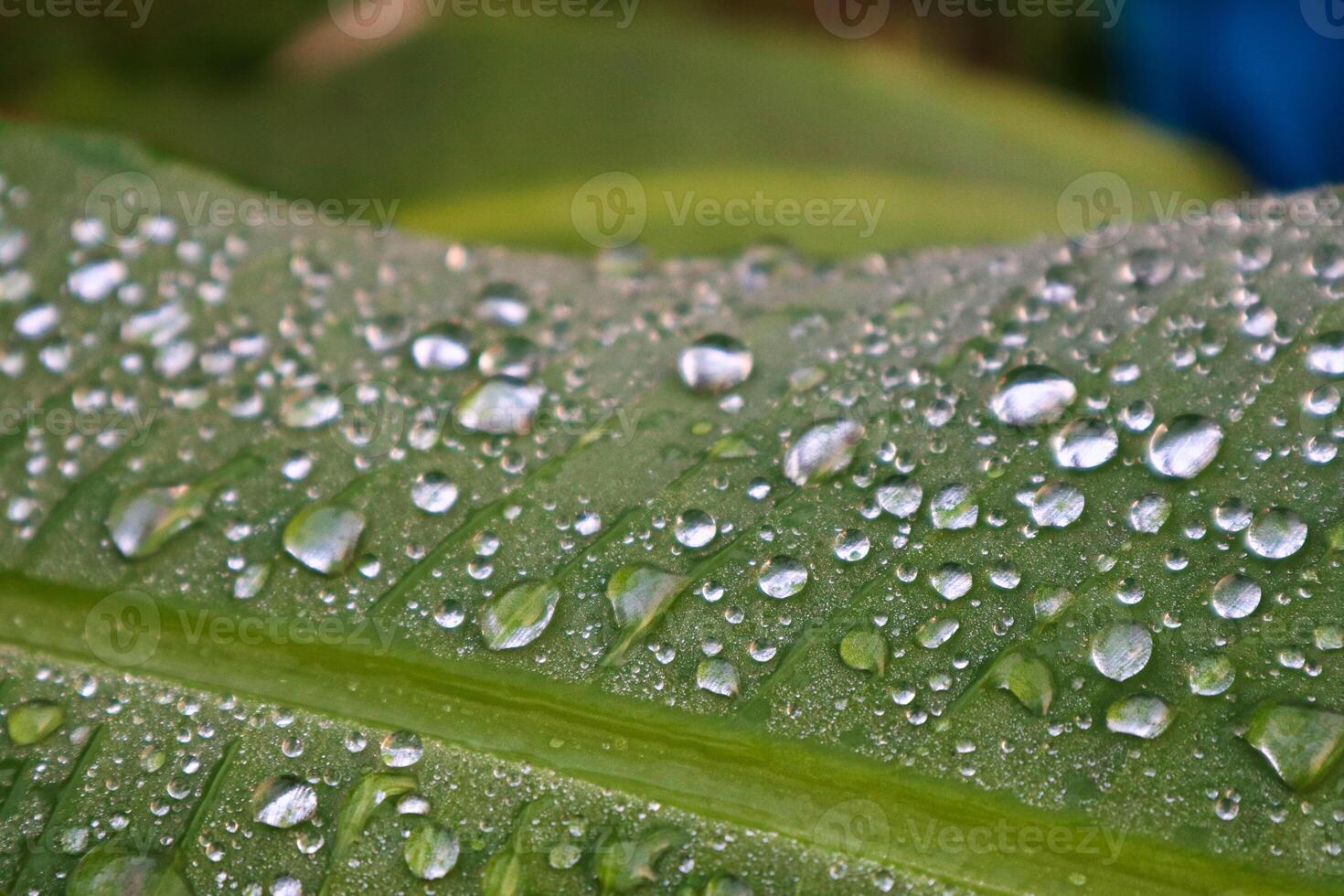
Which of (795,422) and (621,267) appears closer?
(795,422)

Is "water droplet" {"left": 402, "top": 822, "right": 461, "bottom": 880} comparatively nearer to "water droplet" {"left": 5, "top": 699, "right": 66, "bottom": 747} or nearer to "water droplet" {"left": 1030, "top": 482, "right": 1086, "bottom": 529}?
"water droplet" {"left": 5, "top": 699, "right": 66, "bottom": 747}

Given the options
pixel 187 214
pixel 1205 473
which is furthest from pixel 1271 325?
pixel 187 214

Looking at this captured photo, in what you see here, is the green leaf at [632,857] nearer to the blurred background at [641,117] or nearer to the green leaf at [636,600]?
the green leaf at [636,600]

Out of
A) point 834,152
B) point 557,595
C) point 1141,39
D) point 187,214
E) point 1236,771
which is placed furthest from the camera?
point 1141,39

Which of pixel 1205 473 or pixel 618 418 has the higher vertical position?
pixel 1205 473

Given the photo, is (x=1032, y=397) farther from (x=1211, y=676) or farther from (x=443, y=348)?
(x=443, y=348)

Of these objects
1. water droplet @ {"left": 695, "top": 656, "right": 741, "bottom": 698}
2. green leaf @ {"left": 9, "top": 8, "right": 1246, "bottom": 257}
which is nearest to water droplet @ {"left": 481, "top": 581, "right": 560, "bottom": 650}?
water droplet @ {"left": 695, "top": 656, "right": 741, "bottom": 698}

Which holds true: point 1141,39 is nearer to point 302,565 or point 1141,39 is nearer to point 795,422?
point 795,422
